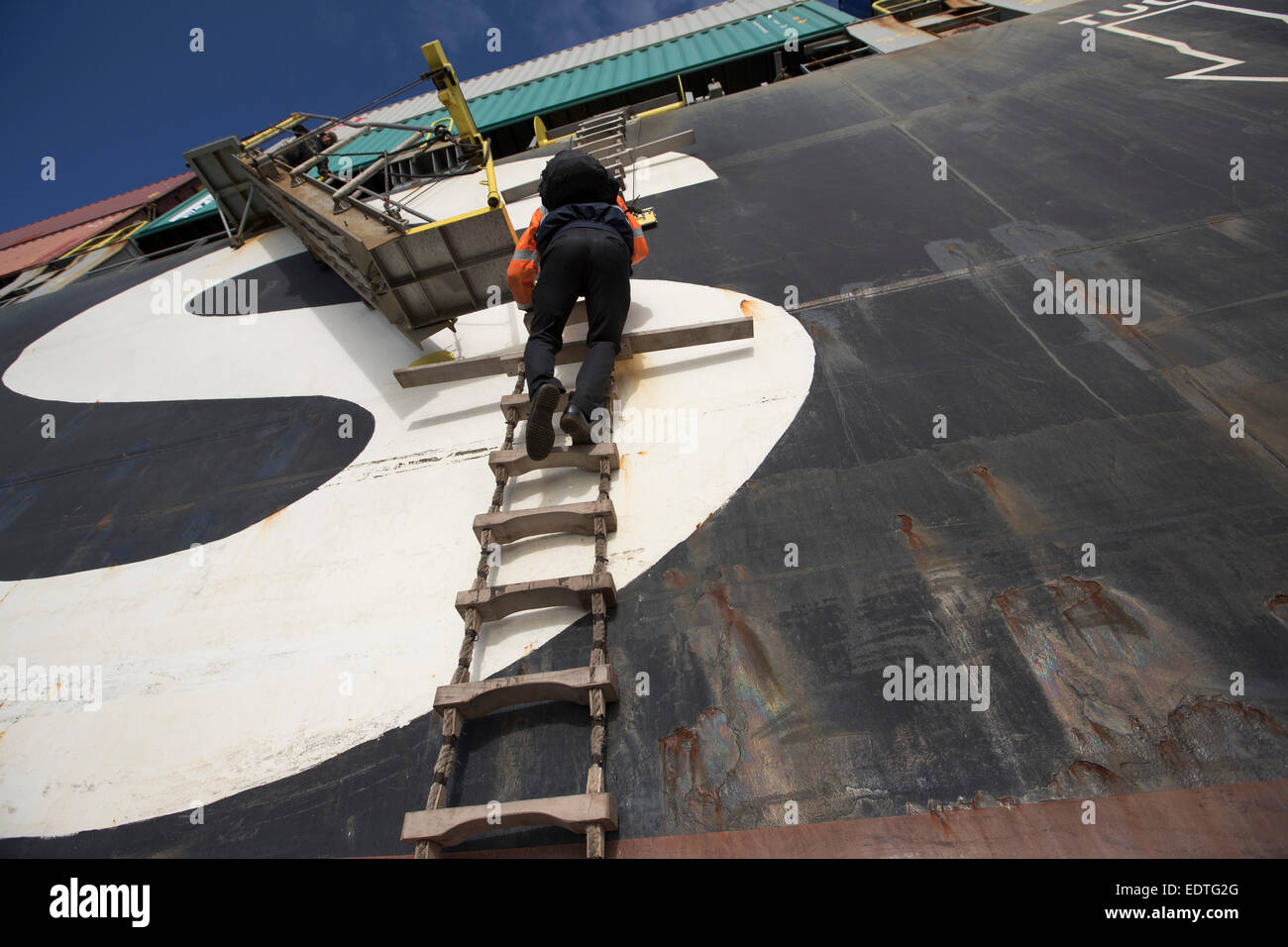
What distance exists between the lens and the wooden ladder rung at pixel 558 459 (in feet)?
11.8

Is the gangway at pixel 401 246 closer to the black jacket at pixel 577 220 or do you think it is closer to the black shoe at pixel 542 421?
the black jacket at pixel 577 220

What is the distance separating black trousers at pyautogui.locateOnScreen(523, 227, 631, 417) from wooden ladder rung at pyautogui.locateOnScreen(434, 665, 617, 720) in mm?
1864

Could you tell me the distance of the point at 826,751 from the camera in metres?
2.35

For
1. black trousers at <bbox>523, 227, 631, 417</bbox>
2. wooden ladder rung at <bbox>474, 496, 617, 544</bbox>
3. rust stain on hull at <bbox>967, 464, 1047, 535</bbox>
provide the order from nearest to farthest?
rust stain on hull at <bbox>967, 464, 1047, 535</bbox>, wooden ladder rung at <bbox>474, 496, 617, 544</bbox>, black trousers at <bbox>523, 227, 631, 417</bbox>

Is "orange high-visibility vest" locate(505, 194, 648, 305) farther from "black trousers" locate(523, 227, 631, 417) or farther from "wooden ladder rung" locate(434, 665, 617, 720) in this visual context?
"wooden ladder rung" locate(434, 665, 617, 720)

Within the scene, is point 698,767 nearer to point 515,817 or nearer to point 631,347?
point 515,817

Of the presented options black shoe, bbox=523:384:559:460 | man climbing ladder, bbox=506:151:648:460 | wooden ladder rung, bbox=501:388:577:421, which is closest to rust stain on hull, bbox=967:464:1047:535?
man climbing ladder, bbox=506:151:648:460

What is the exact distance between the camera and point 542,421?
3410 millimetres

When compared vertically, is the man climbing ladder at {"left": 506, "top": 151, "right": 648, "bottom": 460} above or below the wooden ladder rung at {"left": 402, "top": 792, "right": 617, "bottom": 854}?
above

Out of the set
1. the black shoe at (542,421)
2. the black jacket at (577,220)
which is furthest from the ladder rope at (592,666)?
the black jacket at (577,220)

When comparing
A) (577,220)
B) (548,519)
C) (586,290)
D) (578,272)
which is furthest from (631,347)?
(548,519)

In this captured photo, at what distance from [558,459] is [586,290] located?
3.84 ft

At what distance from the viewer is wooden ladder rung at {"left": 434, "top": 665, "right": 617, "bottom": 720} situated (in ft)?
8.31
